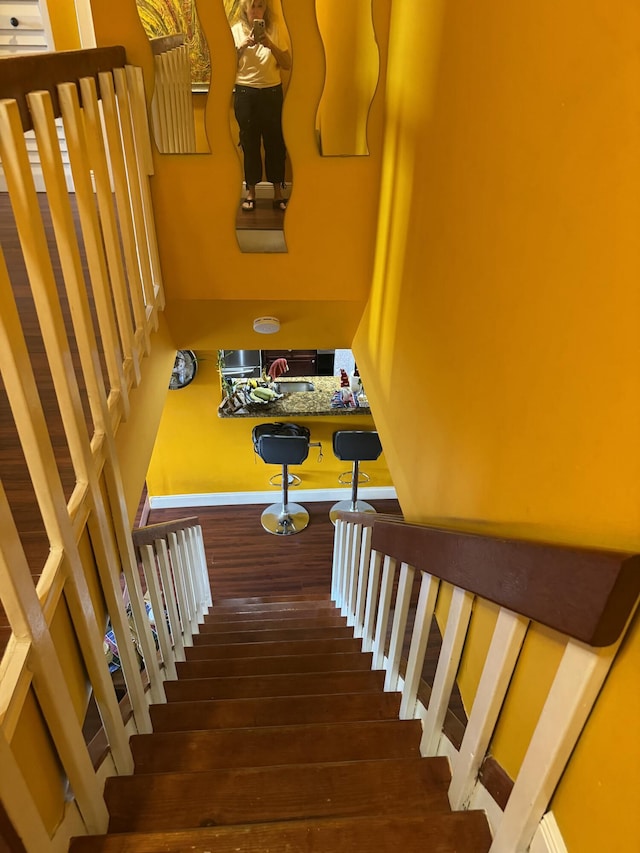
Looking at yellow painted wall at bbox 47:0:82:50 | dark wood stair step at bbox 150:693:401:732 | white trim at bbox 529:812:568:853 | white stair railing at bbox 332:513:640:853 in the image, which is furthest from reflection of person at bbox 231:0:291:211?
white trim at bbox 529:812:568:853

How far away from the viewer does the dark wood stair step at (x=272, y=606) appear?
4277 mm

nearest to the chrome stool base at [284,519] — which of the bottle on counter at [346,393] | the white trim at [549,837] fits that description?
the bottle on counter at [346,393]

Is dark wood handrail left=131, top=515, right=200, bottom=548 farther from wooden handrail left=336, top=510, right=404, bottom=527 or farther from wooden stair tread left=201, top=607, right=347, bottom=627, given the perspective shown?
wooden stair tread left=201, top=607, right=347, bottom=627

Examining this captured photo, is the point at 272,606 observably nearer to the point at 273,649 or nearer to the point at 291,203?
the point at 273,649

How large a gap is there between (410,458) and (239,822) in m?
1.43

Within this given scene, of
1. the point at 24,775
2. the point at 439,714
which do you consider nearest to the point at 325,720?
the point at 439,714

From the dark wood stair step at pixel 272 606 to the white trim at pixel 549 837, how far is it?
3133 millimetres

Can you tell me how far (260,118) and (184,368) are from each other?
253 cm

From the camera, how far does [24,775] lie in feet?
3.90

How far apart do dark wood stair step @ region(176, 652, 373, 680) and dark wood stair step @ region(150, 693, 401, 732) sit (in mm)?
521

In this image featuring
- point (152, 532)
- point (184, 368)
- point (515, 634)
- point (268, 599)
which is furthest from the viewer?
point (184, 368)

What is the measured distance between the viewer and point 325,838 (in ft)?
4.67

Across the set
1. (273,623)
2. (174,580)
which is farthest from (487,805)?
(273,623)

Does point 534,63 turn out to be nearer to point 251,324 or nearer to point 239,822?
point 239,822
